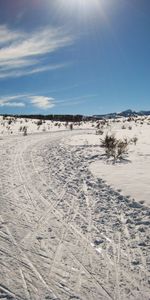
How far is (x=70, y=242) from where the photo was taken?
5156 millimetres

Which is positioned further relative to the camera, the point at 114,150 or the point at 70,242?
the point at 114,150

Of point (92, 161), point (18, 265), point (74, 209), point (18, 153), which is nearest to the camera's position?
point (18, 265)

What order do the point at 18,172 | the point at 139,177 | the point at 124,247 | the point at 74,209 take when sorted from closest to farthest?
the point at 124,247, the point at 74,209, the point at 139,177, the point at 18,172

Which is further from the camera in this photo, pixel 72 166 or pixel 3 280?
pixel 72 166

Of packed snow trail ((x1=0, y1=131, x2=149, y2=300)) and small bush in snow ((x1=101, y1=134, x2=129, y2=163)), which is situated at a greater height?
small bush in snow ((x1=101, y1=134, x2=129, y2=163))

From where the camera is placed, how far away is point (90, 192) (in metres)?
8.24

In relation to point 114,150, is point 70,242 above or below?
below

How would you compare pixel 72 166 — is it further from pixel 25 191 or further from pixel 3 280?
pixel 3 280

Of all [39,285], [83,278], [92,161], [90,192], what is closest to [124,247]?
[83,278]

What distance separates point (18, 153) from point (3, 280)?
11.2 m

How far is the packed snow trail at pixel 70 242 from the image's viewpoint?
12.9ft

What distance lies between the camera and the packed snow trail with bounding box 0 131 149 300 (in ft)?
12.9

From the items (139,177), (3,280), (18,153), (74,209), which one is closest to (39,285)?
(3,280)

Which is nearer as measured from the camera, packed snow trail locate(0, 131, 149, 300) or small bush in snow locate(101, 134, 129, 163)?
packed snow trail locate(0, 131, 149, 300)
